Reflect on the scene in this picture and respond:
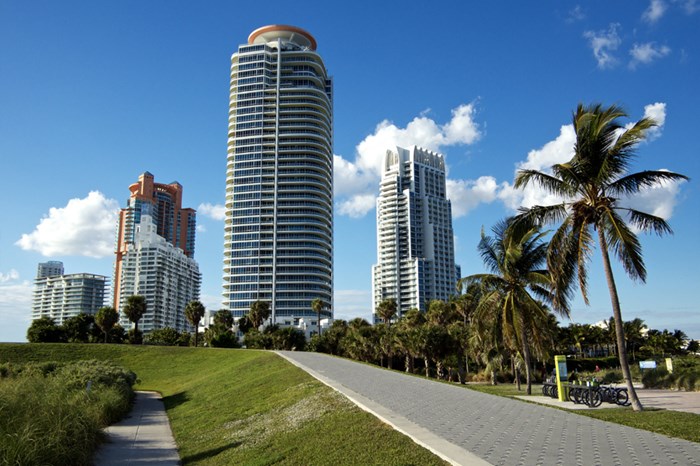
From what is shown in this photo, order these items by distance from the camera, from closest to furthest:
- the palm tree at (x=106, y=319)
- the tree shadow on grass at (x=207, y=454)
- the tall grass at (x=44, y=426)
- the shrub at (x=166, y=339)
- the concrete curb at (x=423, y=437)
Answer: the concrete curb at (x=423, y=437) → the tall grass at (x=44, y=426) → the tree shadow on grass at (x=207, y=454) → the palm tree at (x=106, y=319) → the shrub at (x=166, y=339)

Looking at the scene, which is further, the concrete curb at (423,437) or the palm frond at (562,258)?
the palm frond at (562,258)

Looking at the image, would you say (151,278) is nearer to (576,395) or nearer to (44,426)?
(44,426)

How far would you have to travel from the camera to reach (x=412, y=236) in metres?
175

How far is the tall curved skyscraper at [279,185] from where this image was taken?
134 metres

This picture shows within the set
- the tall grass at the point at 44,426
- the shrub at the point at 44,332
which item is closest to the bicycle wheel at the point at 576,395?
the tall grass at the point at 44,426

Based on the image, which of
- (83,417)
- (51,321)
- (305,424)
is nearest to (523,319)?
(305,424)

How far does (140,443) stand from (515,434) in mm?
12908

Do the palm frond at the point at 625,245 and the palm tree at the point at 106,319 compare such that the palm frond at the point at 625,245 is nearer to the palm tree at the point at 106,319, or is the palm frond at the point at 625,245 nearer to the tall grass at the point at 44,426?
the tall grass at the point at 44,426

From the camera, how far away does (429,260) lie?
172125 mm

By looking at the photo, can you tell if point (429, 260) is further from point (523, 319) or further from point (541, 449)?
point (541, 449)

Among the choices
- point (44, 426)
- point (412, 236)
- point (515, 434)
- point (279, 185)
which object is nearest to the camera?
point (515, 434)

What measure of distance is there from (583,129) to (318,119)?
132241 mm

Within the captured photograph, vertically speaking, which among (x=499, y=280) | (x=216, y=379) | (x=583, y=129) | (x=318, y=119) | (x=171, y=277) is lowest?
(x=216, y=379)

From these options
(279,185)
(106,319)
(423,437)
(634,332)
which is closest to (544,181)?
(423,437)
